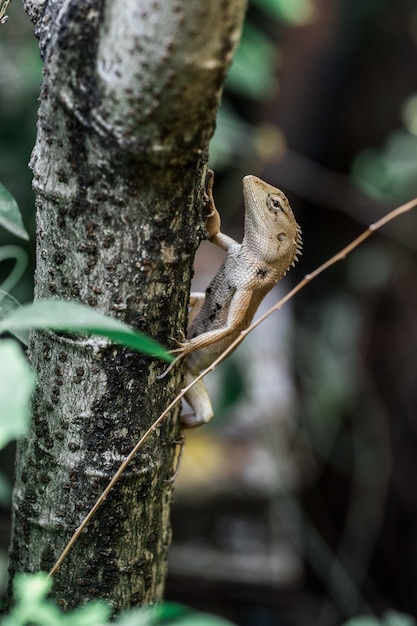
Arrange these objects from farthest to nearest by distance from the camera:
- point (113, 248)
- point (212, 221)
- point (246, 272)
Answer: point (246, 272) → point (212, 221) → point (113, 248)

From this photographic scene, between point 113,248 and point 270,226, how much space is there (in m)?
1.19

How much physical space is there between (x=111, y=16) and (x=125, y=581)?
1157 mm

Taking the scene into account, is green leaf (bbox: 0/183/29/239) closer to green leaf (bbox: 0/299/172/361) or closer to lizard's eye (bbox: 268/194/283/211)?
green leaf (bbox: 0/299/172/361)

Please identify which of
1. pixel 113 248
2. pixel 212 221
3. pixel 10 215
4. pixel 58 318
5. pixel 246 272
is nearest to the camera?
pixel 58 318

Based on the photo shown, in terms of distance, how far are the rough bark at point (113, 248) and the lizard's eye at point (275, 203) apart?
Result: 1.02 metres

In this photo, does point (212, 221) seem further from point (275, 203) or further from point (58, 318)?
point (58, 318)

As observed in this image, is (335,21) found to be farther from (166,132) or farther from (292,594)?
(166,132)

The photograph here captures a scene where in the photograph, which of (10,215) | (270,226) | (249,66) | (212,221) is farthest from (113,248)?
(249,66)

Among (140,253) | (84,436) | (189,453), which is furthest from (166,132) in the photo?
(189,453)

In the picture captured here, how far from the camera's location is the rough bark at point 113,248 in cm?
121

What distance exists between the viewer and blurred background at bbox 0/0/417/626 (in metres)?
4.78

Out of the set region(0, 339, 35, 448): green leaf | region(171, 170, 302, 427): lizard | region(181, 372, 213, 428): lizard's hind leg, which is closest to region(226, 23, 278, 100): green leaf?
region(171, 170, 302, 427): lizard

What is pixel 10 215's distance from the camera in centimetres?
157

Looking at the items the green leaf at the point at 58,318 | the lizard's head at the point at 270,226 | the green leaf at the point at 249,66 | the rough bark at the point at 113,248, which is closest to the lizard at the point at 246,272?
the lizard's head at the point at 270,226
